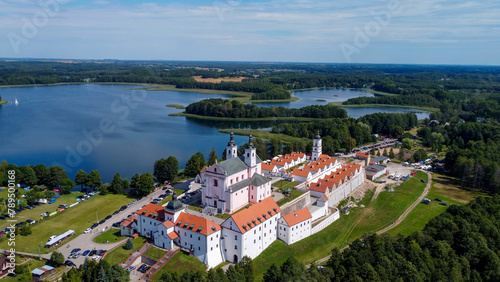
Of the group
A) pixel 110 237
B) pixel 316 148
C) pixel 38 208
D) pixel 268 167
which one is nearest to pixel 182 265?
pixel 110 237

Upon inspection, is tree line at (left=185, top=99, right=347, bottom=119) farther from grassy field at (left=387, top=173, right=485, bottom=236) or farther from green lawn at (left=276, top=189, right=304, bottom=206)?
green lawn at (left=276, top=189, right=304, bottom=206)

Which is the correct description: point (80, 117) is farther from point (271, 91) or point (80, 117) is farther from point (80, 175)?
point (271, 91)

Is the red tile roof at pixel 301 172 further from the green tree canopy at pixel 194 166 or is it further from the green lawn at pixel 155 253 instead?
the green lawn at pixel 155 253

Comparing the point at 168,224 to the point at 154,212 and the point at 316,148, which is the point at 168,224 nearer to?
the point at 154,212

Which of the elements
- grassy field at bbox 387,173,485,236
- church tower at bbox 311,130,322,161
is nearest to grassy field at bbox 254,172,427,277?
grassy field at bbox 387,173,485,236

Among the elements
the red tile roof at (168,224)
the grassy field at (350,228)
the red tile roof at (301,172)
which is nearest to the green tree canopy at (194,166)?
the red tile roof at (301,172)
